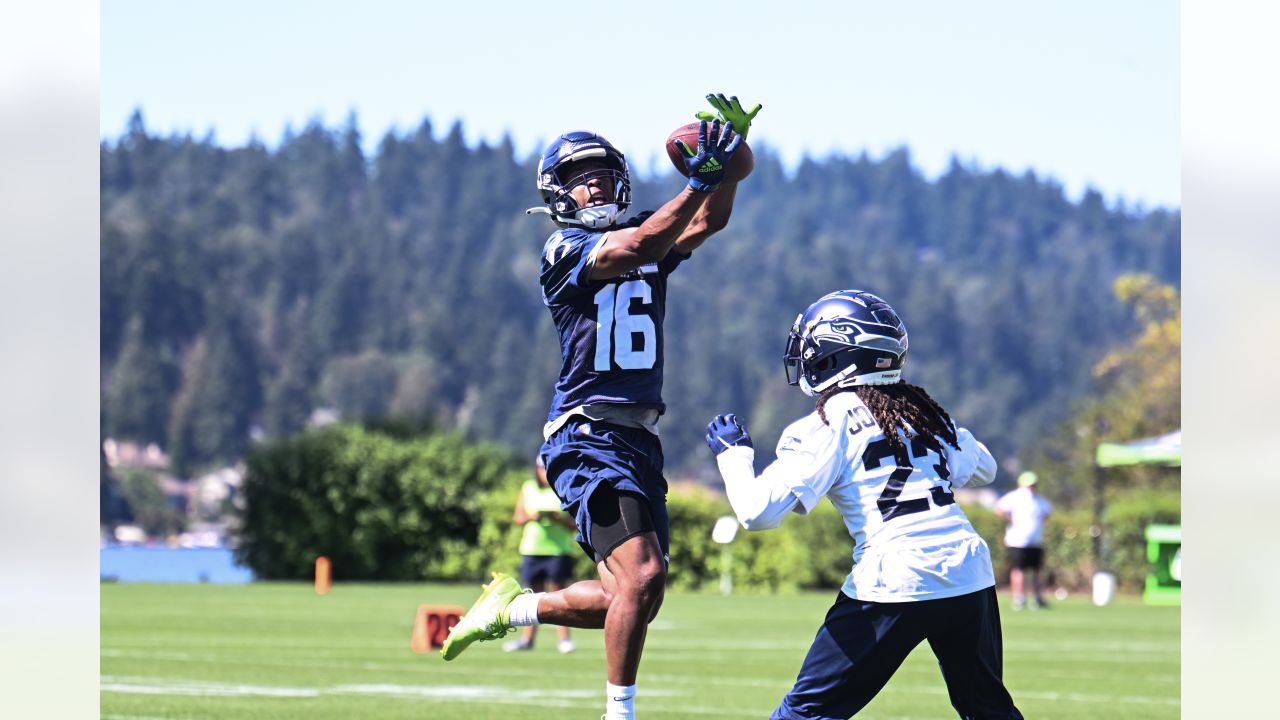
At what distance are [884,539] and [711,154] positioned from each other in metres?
1.44

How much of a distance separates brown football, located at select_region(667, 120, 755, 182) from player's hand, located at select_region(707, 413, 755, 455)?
86cm

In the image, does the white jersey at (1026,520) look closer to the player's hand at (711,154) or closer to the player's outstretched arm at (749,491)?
the player's hand at (711,154)

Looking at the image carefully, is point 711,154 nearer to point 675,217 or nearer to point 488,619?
point 675,217

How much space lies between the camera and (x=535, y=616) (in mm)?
6840

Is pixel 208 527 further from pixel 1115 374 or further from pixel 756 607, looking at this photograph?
pixel 756 607

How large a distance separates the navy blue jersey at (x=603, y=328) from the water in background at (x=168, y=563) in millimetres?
71351

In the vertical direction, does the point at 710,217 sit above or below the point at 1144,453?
above

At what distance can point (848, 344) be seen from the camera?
6.04m

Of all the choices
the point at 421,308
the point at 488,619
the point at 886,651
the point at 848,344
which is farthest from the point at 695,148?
the point at 421,308

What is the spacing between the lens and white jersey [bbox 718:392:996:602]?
5645 millimetres

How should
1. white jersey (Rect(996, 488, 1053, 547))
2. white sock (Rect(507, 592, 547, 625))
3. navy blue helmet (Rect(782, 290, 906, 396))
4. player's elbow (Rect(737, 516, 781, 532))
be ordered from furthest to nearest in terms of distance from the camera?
1. white jersey (Rect(996, 488, 1053, 547))
2. white sock (Rect(507, 592, 547, 625))
3. navy blue helmet (Rect(782, 290, 906, 396))
4. player's elbow (Rect(737, 516, 781, 532))

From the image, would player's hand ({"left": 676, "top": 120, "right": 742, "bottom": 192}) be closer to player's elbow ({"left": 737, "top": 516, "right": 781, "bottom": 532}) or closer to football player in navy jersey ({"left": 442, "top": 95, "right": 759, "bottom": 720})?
football player in navy jersey ({"left": 442, "top": 95, "right": 759, "bottom": 720})

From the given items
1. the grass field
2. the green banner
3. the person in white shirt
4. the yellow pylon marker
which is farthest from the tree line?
the yellow pylon marker
